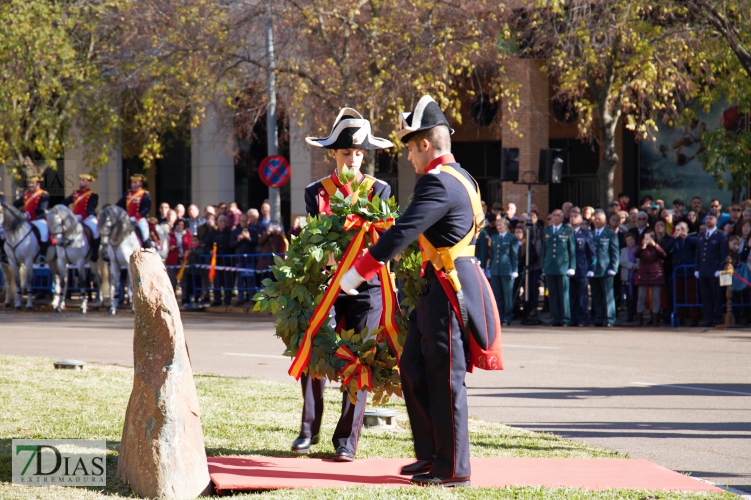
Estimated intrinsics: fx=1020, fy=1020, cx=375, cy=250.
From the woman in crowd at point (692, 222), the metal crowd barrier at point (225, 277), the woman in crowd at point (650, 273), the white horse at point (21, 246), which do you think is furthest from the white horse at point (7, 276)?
the woman in crowd at point (692, 222)

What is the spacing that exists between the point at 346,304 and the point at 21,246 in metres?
17.1

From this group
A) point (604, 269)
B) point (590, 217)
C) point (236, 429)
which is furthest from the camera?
point (590, 217)

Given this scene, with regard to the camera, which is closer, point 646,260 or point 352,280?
point 352,280

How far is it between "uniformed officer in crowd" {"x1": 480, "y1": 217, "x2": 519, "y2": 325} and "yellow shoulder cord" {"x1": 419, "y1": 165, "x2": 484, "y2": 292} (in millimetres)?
12681

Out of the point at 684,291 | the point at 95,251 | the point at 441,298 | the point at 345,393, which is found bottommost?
the point at 345,393

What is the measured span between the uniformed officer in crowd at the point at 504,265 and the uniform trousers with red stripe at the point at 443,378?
41.9 ft

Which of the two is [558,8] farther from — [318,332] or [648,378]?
[318,332]

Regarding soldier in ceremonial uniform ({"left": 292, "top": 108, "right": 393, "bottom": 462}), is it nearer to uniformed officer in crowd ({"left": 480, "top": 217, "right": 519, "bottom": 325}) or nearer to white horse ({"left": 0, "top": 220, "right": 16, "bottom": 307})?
uniformed officer in crowd ({"left": 480, "top": 217, "right": 519, "bottom": 325})

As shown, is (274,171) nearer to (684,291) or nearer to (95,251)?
(95,251)

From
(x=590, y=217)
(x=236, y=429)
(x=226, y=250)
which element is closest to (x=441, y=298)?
(x=236, y=429)

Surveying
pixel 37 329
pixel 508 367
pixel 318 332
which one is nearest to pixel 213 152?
pixel 37 329

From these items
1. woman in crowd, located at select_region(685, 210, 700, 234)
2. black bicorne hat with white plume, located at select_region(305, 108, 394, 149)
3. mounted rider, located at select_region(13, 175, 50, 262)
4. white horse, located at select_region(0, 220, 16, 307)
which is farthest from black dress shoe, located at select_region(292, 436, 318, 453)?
white horse, located at select_region(0, 220, 16, 307)

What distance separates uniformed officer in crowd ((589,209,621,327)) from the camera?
1820 centimetres

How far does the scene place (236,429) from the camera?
8.04 metres
